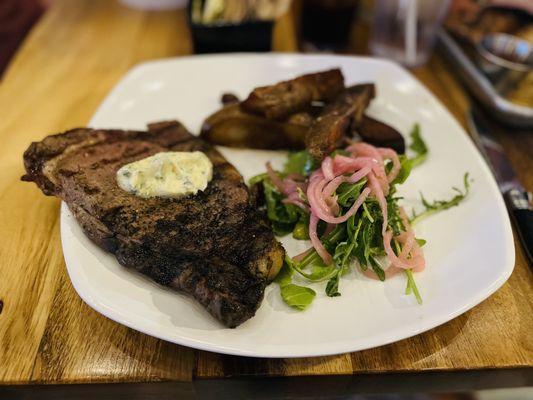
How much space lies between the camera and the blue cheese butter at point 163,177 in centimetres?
172

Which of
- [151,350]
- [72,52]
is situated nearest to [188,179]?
[151,350]

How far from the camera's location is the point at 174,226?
5.35 ft

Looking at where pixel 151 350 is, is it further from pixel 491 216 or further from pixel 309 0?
pixel 309 0

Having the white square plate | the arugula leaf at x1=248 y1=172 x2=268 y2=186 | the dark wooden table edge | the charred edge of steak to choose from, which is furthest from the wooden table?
the arugula leaf at x1=248 y1=172 x2=268 y2=186

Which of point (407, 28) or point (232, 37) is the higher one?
point (232, 37)

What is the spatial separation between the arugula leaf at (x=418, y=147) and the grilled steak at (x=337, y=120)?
0.33m

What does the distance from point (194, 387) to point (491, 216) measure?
149 centimetres

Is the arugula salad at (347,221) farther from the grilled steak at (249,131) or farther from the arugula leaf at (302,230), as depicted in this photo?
the grilled steak at (249,131)

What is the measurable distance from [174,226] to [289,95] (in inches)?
41.1

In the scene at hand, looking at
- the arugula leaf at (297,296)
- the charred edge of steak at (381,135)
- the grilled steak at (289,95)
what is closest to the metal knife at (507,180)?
the charred edge of steak at (381,135)

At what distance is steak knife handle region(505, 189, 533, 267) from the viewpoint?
191cm

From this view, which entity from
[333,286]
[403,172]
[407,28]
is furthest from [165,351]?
[407,28]

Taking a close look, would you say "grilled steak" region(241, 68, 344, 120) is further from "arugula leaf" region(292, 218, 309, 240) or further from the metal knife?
the metal knife

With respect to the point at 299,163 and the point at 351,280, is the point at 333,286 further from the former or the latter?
the point at 299,163
